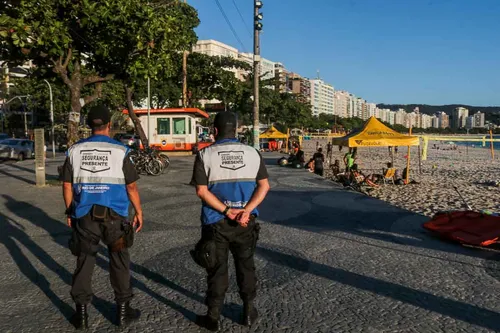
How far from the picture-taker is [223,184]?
322 centimetres

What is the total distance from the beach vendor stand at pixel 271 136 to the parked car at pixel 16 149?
1801cm

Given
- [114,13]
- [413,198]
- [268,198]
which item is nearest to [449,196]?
[413,198]

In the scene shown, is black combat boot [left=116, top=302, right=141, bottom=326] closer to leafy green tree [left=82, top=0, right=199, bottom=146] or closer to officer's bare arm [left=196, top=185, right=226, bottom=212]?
officer's bare arm [left=196, top=185, right=226, bottom=212]

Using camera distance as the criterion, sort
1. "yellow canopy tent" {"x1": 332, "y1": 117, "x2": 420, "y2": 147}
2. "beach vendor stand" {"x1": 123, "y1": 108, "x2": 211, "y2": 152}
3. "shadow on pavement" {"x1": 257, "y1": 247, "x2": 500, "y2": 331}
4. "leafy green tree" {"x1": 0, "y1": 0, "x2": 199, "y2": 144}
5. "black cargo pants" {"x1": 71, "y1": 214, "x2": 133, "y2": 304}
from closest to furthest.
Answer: "black cargo pants" {"x1": 71, "y1": 214, "x2": 133, "y2": 304}, "shadow on pavement" {"x1": 257, "y1": 247, "x2": 500, "y2": 331}, "leafy green tree" {"x1": 0, "y1": 0, "x2": 199, "y2": 144}, "yellow canopy tent" {"x1": 332, "y1": 117, "x2": 420, "y2": 147}, "beach vendor stand" {"x1": 123, "y1": 108, "x2": 211, "y2": 152}

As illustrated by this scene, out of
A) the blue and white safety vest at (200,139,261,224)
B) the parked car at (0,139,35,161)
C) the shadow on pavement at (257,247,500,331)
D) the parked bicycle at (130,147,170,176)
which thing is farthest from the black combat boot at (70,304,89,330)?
the parked car at (0,139,35,161)

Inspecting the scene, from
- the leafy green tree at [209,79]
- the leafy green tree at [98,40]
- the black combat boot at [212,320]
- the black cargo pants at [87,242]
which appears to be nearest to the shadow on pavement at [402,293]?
the black combat boot at [212,320]

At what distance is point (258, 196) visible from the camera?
329 cm

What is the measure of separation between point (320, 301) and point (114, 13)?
31.9 ft

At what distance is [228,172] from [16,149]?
1038 inches

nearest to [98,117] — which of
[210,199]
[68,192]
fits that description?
[68,192]

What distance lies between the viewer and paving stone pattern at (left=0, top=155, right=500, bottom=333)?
139 inches

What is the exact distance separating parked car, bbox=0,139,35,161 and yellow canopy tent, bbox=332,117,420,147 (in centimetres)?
2011

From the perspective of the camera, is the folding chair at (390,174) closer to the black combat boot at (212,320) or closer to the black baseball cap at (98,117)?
the black combat boot at (212,320)

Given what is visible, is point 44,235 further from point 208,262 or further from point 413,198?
point 413,198
